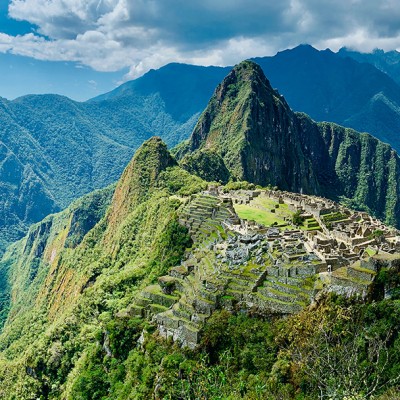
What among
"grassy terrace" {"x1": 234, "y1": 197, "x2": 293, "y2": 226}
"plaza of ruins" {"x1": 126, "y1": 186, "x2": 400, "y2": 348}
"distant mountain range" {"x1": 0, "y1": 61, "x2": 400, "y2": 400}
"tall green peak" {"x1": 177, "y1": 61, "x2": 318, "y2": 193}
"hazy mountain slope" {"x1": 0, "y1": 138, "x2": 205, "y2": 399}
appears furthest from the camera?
"tall green peak" {"x1": 177, "y1": 61, "x2": 318, "y2": 193}

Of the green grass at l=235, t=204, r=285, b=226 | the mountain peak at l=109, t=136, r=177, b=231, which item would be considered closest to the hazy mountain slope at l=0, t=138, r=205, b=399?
the mountain peak at l=109, t=136, r=177, b=231

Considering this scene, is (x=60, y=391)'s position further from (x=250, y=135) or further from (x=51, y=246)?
(x=250, y=135)

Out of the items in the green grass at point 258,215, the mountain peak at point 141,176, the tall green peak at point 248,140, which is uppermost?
the tall green peak at point 248,140

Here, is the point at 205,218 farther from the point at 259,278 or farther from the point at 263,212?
the point at 259,278

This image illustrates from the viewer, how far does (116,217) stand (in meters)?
114

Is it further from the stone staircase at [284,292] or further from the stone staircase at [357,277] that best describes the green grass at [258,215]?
the stone staircase at [357,277]

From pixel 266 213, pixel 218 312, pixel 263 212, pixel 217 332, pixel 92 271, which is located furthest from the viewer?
pixel 92 271

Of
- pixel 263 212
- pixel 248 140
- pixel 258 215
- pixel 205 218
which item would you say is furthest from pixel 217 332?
pixel 248 140

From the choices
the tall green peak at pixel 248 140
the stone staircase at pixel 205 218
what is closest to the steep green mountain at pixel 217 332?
the stone staircase at pixel 205 218

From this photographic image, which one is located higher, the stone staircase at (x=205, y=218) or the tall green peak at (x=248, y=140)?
the tall green peak at (x=248, y=140)

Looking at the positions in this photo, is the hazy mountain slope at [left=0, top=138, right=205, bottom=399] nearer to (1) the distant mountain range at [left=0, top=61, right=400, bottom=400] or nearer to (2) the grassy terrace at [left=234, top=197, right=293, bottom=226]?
(1) the distant mountain range at [left=0, top=61, right=400, bottom=400]

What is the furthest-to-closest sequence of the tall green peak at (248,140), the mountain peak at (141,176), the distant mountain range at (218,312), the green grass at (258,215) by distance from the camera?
the tall green peak at (248,140) < the mountain peak at (141,176) < the green grass at (258,215) < the distant mountain range at (218,312)

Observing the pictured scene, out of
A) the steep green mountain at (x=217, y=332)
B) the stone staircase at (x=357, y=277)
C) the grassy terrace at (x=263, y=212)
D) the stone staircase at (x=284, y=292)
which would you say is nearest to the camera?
the steep green mountain at (x=217, y=332)

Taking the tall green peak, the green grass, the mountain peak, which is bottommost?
the green grass
